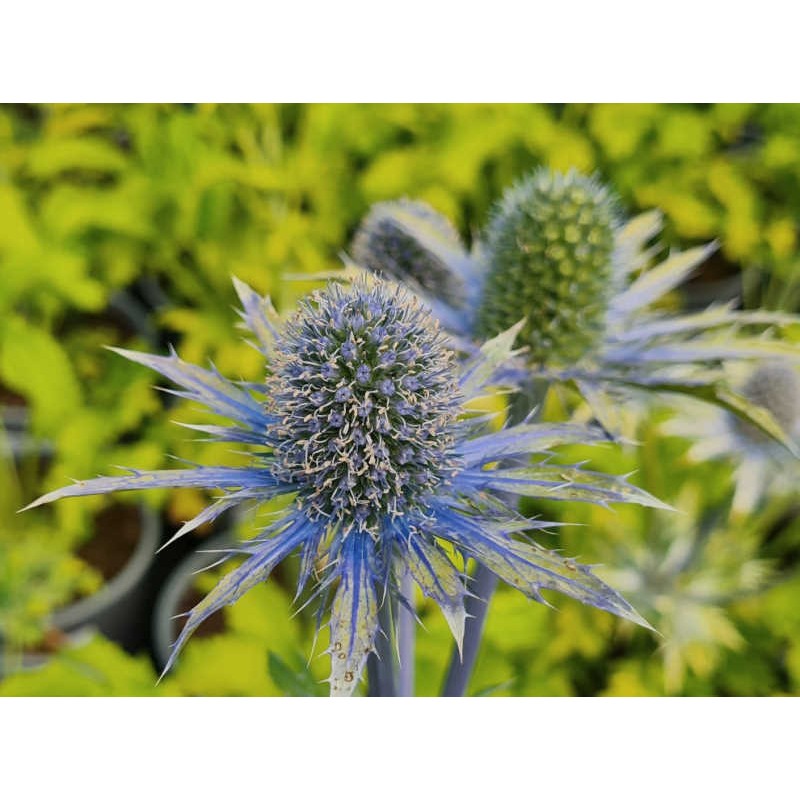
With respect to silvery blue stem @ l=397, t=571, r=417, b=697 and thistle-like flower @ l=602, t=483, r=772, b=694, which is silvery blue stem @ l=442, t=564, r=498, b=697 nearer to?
silvery blue stem @ l=397, t=571, r=417, b=697

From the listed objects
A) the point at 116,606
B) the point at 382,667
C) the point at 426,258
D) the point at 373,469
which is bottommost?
the point at 116,606

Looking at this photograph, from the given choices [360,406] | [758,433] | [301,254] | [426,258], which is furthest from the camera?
[301,254]

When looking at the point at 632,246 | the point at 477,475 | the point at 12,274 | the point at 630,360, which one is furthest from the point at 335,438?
the point at 12,274

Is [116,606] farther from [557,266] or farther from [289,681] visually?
[557,266]

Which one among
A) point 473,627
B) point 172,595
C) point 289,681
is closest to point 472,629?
point 473,627

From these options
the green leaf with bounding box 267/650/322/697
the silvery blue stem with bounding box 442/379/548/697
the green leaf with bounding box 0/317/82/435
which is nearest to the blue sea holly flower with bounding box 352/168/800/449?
the silvery blue stem with bounding box 442/379/548/697

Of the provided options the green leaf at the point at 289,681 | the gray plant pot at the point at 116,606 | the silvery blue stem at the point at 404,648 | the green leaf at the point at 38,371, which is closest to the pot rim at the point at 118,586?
the gray plant pot at the point at 116,606
